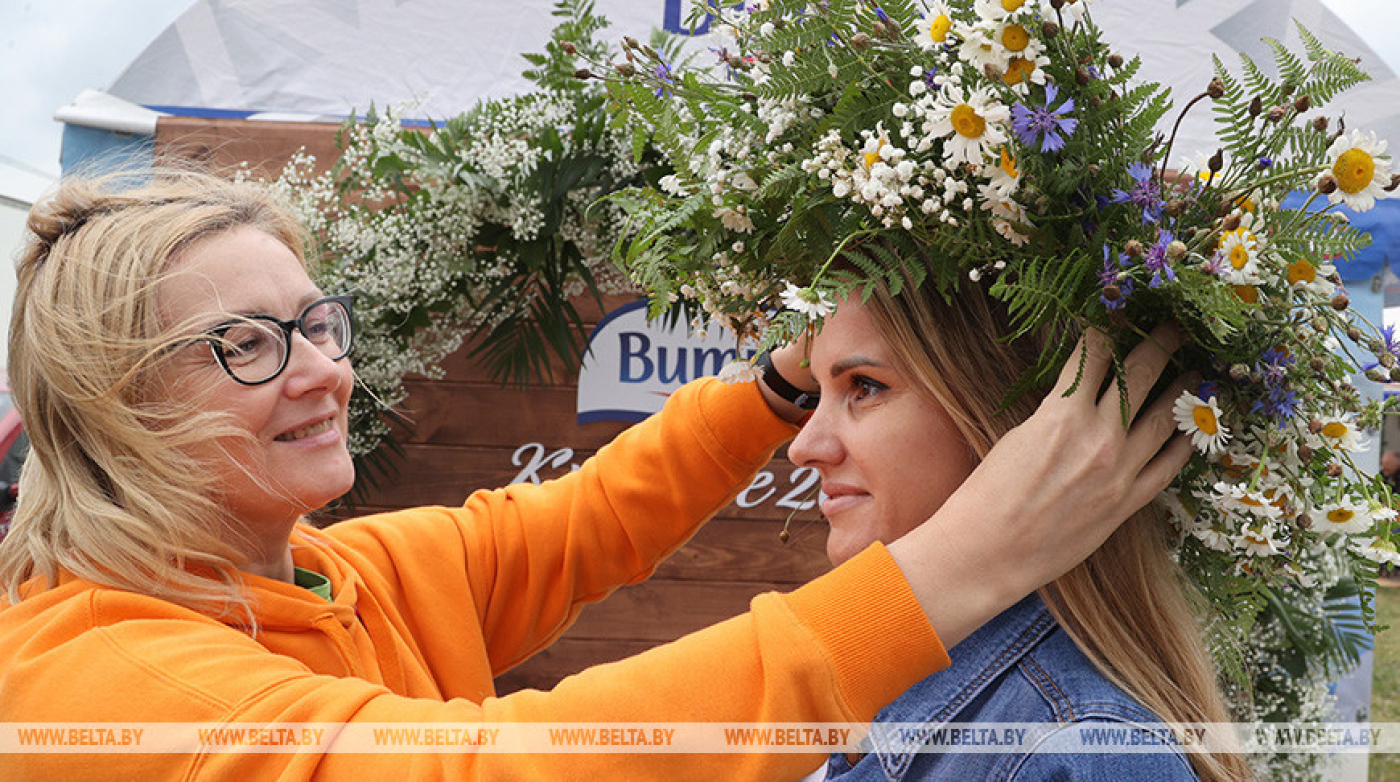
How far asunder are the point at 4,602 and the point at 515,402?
181 cm

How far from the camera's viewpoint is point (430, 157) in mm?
3027

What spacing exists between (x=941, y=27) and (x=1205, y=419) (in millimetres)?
559

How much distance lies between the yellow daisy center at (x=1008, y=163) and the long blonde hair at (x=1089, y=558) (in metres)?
0.29

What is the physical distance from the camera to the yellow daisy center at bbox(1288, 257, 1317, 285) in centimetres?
131

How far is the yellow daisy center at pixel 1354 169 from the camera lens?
1224 millimetres

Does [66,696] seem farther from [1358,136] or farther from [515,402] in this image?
[515,402]

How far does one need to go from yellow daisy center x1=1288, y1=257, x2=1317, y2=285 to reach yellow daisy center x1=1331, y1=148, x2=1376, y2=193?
11 centimetres

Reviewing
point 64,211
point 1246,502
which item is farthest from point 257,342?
point 1246,502

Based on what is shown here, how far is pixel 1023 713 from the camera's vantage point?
143 cm

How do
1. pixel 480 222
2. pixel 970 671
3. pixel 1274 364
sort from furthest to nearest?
1. pixel 480 222
2. pixel 970 671
3. pixel 1274 364

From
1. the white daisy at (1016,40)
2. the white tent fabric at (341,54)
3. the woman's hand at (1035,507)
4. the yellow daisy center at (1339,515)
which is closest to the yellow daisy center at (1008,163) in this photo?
the white daisy at (1016,40)

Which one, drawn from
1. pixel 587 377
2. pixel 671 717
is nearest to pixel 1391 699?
pixel 587 377

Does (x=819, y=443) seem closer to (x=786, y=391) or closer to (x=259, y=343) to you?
(x=786, y=391)

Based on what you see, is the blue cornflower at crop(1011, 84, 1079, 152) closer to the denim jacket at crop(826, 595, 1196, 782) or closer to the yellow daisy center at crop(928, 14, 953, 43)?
the yellow daisy center at crop(928, 14, 953, 43)
